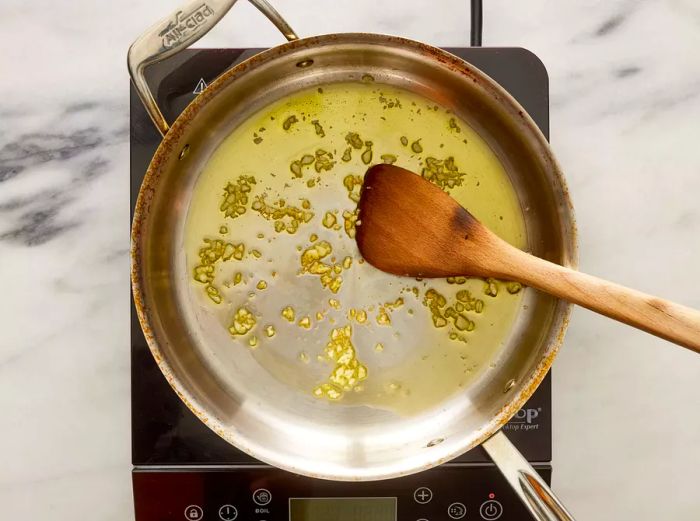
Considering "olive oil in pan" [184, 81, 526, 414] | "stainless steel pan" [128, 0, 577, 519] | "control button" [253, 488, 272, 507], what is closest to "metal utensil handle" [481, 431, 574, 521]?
"stainless steel pan" [128, 0, 577, 519]

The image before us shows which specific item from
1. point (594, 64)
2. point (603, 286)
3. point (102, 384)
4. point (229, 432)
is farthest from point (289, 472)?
point (594, 64)

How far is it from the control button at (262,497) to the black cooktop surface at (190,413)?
0.10 feet

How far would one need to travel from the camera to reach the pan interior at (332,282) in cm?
60

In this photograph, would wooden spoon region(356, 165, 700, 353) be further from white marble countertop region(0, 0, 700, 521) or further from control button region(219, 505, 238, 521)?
control button region(219, 505, 238, 521)

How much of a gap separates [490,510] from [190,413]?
0.97 ft

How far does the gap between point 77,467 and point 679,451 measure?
2.03 ft

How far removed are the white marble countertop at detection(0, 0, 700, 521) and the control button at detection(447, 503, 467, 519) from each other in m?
0.12

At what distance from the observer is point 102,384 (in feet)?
2.09

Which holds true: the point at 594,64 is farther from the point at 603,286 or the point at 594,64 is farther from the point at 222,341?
the point at 222,341

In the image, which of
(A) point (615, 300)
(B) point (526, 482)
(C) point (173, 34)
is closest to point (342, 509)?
(B) point (526, 482)

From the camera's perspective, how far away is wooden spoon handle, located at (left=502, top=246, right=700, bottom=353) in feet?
1.52

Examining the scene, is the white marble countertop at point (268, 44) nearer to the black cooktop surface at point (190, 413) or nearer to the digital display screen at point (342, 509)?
the black cooktop surface at point (190, 413)

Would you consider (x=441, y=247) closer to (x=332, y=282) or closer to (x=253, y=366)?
(x=332, y=282)

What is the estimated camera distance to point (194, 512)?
0.60 meters
